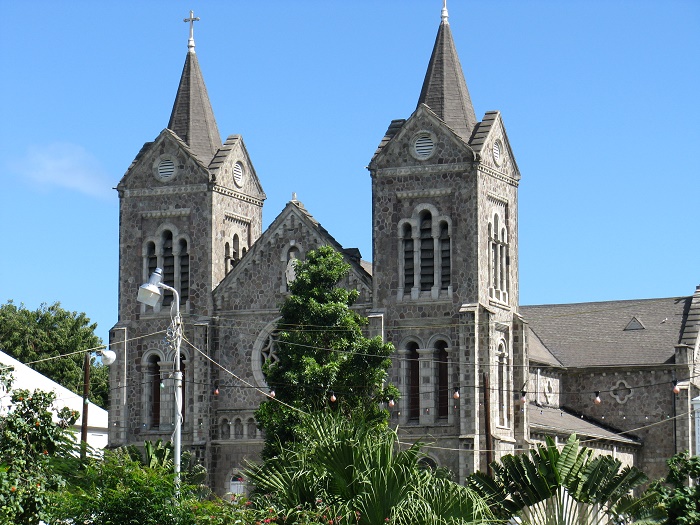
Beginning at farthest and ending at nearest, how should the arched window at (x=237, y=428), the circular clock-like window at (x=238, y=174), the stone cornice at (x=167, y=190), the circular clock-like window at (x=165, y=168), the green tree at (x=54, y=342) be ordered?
the green tree at (x=54, y=342)
the circular clock-like window at (x=238, y=174)
the circular clock-like window at (x=165, y=168)
the stone cornice at (x=167, y=190)
the arched window at (x=237, y=428)

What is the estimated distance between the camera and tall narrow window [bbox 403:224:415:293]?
195 feet

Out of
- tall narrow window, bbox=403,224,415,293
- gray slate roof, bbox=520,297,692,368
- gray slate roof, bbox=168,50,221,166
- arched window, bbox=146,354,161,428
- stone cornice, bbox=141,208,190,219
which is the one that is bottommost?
arched window, bbox=146,354,161,428

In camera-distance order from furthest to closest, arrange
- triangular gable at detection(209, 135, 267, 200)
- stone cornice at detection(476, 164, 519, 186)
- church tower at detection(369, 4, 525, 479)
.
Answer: triangular gable at detection(209, 135, 267, 200), stone cornice at detection(476, 164, 519, 186), church tower at detection(369, 4, 525, 479)

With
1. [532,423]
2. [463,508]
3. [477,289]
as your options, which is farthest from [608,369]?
[463,508]

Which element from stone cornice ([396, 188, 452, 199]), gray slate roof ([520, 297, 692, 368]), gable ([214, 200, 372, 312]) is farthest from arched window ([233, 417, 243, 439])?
gray slate roof ([520, 297, 692, 368])

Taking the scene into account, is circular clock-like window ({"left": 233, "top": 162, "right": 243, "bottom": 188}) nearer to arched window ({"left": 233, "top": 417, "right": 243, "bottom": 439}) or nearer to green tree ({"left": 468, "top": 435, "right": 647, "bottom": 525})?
arched window ({"left": 233, "top": 417, "right": 243, "bottom": 439})

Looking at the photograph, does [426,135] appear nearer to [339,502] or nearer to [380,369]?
[380,369]

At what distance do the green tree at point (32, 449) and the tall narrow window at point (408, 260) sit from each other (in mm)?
31437

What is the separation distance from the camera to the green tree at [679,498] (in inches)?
1264

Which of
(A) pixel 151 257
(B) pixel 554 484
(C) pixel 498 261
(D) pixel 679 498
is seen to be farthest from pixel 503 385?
(B) pixel 554 484

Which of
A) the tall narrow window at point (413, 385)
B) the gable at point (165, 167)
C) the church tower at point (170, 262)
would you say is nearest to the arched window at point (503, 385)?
the tall narrow window at point (413, 385)

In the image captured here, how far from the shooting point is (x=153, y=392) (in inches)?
2493

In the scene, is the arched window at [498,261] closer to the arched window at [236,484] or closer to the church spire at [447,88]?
the church spire at [447,88]

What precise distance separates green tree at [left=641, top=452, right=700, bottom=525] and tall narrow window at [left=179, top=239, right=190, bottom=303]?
31391 millimetres
